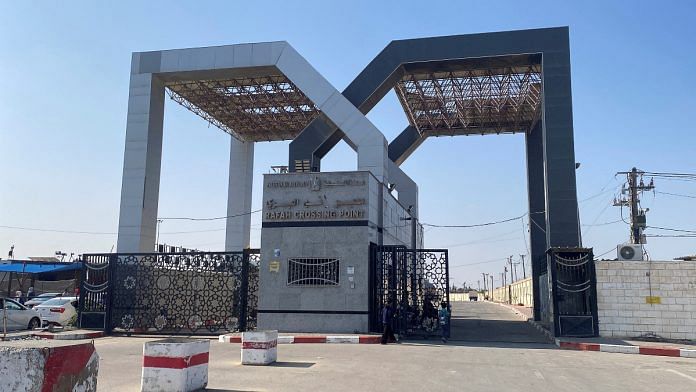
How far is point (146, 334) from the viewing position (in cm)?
2217

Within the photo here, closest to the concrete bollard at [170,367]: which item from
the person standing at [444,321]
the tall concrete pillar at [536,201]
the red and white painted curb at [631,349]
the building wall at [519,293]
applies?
the person standing at [444,321]

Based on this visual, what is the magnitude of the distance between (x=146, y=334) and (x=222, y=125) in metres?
17.7

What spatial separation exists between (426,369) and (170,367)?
5.59m

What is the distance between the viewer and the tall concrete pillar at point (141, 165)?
25375 mm

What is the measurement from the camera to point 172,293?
879 inches

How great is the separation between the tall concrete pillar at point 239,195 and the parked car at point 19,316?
13.2 m

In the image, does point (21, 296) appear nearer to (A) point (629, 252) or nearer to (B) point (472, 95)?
(B) point (472, 95)

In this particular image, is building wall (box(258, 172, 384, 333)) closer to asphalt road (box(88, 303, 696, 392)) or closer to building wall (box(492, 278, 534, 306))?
asphalt road (box(88, 303, 696, 392))

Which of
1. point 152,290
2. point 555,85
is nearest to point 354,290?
point 152,290

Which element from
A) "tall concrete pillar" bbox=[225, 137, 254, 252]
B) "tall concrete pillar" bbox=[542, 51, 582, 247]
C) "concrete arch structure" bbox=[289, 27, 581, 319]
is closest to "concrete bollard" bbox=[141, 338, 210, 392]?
"concrete arch structure" bbox=[289, 27, 581, 319]

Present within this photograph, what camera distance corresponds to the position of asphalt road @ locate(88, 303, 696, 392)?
10258 mm

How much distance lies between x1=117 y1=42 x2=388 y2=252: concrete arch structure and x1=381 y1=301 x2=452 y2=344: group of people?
6.22 m

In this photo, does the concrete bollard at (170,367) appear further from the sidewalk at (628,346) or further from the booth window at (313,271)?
the sidewalk at (628,346)

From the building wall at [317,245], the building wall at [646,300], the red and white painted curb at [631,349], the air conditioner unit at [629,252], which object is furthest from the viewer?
the air conditioner unit at [629,252]
